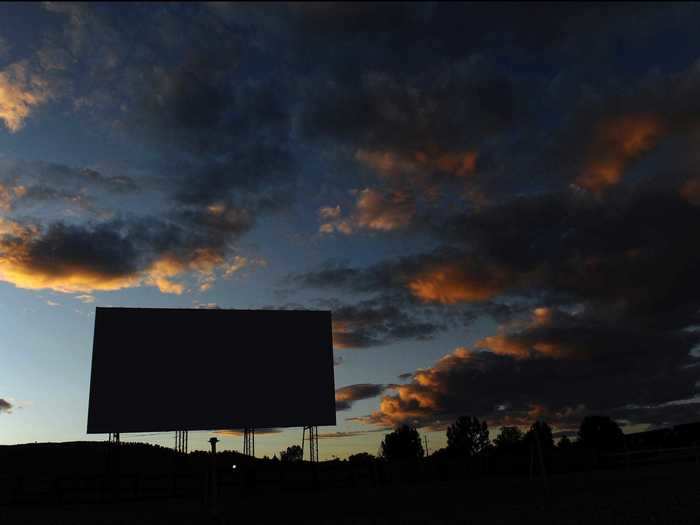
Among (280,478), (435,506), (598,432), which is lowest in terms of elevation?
(435,506)

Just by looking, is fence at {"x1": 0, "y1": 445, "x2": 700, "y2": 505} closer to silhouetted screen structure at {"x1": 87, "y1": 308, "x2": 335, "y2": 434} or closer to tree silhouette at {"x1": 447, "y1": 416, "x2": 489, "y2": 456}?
silhouetted screen structure at {"x1": 87, "y1": 308, "x2": 335, "y2": 434}

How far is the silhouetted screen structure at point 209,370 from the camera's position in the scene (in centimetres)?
3009

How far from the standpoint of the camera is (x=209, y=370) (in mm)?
31656

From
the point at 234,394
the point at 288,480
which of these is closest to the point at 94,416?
the point at 234,394

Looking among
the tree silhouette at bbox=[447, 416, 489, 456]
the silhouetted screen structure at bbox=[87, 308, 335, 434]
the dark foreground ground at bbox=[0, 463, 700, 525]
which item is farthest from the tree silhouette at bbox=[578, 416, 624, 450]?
the silhouetted screen structure at bbox=[87, 308, 335, 434]

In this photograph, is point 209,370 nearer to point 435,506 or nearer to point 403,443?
point 435,506

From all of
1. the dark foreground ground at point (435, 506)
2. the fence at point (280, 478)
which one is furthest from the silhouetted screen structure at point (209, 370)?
the dark foreground ground at point (435, 506)

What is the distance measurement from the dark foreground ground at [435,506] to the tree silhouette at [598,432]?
9735cm

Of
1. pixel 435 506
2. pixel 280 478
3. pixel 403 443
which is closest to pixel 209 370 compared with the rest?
pixel 280 478

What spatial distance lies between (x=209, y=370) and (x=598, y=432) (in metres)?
107

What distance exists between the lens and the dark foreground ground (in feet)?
54.5

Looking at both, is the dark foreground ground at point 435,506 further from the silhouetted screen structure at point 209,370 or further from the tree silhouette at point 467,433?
the tree silhouette at point 467,433

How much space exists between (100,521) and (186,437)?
1157cm

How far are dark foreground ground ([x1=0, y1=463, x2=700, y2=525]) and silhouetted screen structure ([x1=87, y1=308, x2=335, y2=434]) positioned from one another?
466 cm
